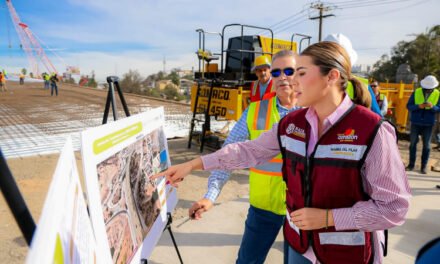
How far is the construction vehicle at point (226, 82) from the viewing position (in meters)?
6.87

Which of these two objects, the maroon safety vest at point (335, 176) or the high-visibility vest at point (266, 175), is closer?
the maroon safety vest at point (335, 176)

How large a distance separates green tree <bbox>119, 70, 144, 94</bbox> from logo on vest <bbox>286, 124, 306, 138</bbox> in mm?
37319

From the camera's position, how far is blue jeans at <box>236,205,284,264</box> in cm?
199

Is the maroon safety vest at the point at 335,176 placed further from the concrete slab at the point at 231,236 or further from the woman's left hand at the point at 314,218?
the concrete slab at the point at 231,236

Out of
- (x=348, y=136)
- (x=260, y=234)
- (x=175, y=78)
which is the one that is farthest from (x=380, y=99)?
(x=175, y=78)

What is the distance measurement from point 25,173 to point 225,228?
4.55 m

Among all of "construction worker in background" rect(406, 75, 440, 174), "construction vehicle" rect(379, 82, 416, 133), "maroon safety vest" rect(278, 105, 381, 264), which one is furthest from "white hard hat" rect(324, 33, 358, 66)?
"construction vehicle" rect(379, 82, 416, 133)

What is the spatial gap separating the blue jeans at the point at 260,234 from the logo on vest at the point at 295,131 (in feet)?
2.38

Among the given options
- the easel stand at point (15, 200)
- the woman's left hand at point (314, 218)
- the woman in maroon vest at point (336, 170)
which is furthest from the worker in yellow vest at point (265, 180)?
the easel stand at point (15, 200)

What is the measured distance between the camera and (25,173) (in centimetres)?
590

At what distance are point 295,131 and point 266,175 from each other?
0.59 meters

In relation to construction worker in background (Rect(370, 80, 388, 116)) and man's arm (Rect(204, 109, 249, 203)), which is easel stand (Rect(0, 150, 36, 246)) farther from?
construction worker in background (Rect(370, 80, 388, 116))

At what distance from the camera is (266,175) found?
6.55ft

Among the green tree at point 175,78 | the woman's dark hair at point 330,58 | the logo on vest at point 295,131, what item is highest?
the green tree at point 175,78
